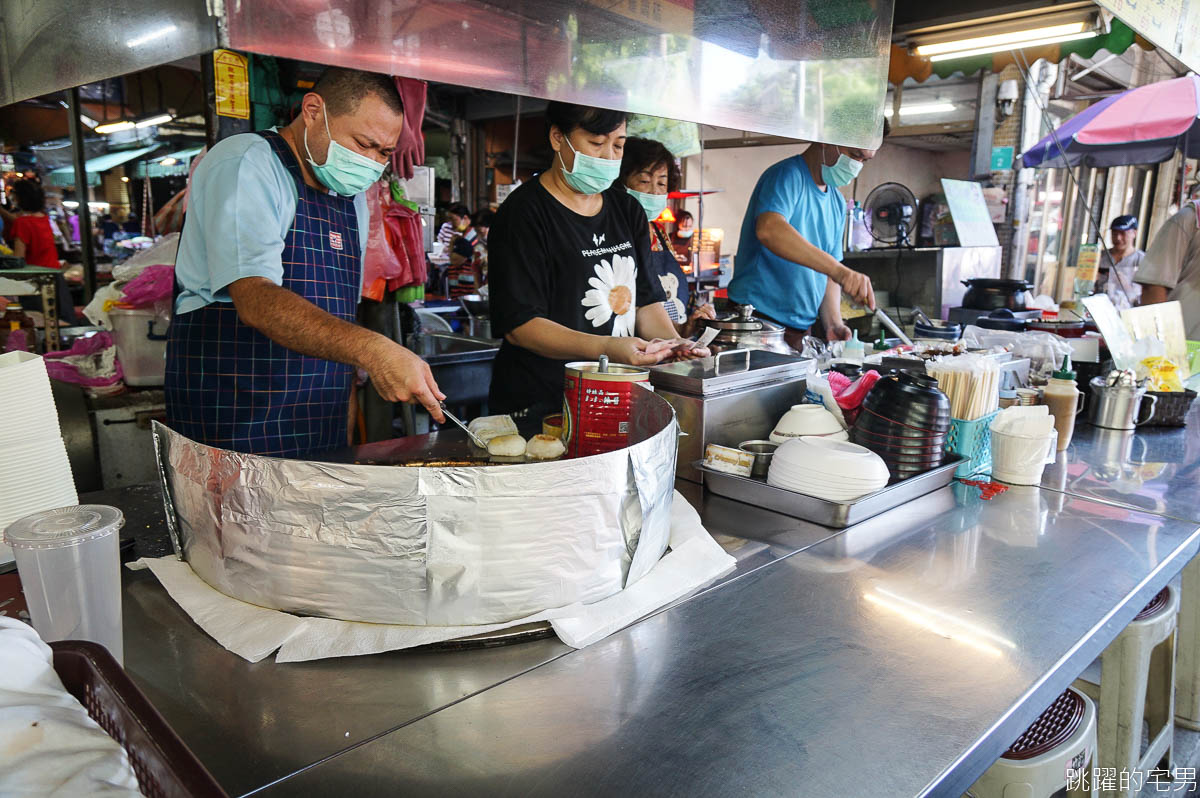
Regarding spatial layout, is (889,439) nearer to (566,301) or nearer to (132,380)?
(566,301)

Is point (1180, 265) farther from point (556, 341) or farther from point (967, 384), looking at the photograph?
point (556, 341)

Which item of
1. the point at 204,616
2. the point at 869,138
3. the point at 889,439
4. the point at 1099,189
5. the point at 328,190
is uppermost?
the point at 1099,189

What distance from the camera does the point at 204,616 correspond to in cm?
103

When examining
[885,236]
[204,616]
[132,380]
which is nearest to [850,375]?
[204,616]

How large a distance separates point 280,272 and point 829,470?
1190mm

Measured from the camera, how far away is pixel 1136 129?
206 inches

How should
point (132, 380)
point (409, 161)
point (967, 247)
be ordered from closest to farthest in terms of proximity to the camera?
point (132, 380)
point (409, 161)
point (967, 247)

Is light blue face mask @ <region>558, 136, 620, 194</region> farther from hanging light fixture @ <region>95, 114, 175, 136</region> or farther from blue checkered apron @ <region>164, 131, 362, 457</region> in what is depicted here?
hanging light fixture @ <region>95, 114, 175, 136</region>

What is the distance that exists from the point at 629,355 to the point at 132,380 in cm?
226

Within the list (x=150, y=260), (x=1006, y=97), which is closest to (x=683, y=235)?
(x=1006, y=97)

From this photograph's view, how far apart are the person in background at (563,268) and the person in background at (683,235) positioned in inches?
289

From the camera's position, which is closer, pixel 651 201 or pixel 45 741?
pixel 45 741

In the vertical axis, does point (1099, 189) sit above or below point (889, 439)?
above

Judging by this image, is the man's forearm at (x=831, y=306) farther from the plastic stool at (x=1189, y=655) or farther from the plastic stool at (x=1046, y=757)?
the plastic stool at (x=1046, y=757)
